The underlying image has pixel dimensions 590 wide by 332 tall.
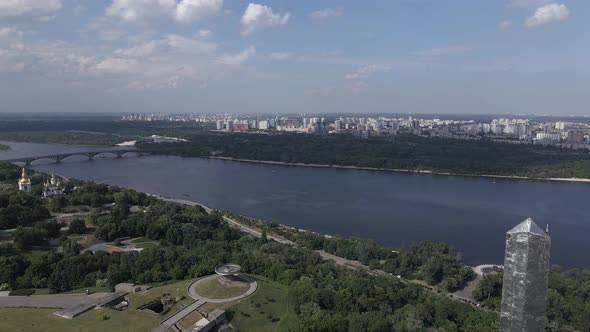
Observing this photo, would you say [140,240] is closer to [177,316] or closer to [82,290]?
[82,290]

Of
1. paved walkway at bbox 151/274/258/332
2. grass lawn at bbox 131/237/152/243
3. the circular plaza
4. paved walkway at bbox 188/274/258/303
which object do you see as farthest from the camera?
grass lawn at bbox 131/237/152/243

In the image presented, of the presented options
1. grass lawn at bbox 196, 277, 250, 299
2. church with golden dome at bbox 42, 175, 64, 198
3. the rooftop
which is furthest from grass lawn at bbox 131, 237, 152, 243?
the rooftop

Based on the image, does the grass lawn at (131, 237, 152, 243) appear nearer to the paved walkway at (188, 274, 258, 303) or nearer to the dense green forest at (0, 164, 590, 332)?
the dense green forest at (0, 164, 590, 332)

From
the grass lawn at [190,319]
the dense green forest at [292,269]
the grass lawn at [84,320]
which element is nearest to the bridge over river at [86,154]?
the dense green forest at [292,269]

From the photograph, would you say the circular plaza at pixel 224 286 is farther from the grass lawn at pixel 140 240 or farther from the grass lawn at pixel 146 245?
the grass lawn at pixel 140 240

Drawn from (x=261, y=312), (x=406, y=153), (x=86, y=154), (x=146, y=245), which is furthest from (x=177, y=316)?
(x=86, y=154)

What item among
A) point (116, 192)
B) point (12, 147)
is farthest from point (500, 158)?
point (12, 147)
